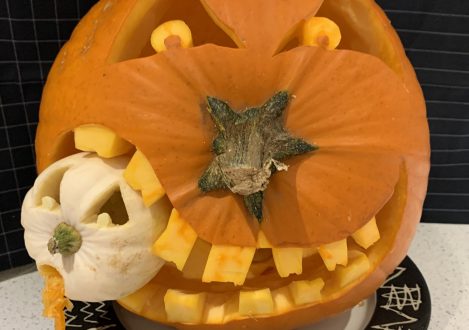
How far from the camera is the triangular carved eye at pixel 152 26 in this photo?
65 centimetres

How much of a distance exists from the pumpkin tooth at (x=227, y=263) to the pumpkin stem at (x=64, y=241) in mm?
143

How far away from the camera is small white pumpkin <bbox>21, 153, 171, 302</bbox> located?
0.60 meters

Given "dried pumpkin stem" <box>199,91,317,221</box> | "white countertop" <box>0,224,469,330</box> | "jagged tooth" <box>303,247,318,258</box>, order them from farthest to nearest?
"white countertop" <box>0,224,469,330</box> → "jagged tooth" <box>303,247,318,258</box> → "dried pumpkin stem" <box>199,91,317,221</box>

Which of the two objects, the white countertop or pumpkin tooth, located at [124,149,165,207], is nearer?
pumpkin tooth, located at [124,149,165,207]

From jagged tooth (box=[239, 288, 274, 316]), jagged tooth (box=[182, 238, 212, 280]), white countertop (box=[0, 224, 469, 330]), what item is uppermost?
jagged tooth (box=[182, 238, 212, 280])

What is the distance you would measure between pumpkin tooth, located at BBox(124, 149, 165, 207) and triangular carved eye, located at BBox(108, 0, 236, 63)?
5.2 inches

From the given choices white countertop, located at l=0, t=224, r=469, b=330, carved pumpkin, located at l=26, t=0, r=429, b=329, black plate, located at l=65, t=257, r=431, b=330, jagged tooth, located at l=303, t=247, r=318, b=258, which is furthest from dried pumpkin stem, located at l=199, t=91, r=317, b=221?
white countertop, located at l=0, t=224, r=469, b=330

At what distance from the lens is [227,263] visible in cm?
62

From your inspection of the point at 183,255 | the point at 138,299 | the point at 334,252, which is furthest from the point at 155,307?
the point at 334,252

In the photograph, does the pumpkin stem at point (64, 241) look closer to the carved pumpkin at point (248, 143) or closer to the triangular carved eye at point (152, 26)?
the carved pumpkin at point (248, 143)

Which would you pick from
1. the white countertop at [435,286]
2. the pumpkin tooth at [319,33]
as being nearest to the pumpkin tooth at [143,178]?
the pumpkin tooth at [319,33]

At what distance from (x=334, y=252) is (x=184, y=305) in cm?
18

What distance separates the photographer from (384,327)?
76cm

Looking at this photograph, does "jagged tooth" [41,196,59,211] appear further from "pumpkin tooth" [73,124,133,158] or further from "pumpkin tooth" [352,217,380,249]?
"pumpkin tooth" [352,217,380,249]
